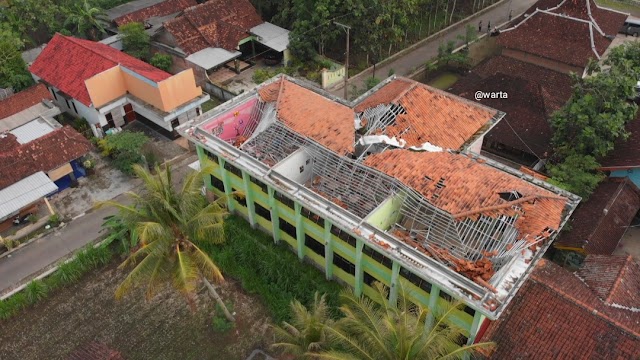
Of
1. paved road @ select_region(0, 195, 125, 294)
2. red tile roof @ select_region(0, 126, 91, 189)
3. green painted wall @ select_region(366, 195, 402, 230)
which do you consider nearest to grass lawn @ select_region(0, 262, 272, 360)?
paved road @ select_region(0, 195, 125, 294)

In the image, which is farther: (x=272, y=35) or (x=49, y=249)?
(x=272, y=35)

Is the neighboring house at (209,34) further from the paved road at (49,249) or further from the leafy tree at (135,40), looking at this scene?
the paved road at (49,249)

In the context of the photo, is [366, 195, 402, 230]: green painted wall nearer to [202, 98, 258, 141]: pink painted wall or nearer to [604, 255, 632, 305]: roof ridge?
[604, 255, 632, 305]: roof ridge

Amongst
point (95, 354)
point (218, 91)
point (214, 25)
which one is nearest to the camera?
point (95, 354)

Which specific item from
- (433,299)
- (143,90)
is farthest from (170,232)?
(143,90)

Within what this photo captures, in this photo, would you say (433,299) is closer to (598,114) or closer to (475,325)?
(475,325)

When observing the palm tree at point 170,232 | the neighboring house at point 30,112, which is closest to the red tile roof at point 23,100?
the neighboring house at point 30,112
